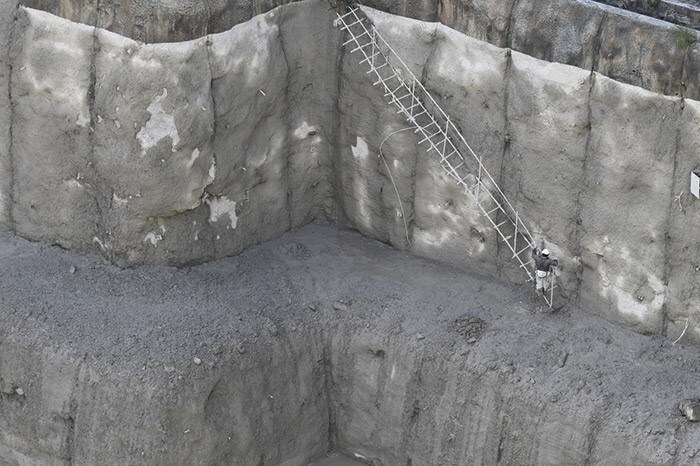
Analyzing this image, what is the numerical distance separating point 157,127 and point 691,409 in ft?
15.7

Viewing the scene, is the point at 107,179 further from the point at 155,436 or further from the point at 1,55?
the point at 155,436

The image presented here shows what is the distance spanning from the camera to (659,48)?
10836mm

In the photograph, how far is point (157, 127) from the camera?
11.7m

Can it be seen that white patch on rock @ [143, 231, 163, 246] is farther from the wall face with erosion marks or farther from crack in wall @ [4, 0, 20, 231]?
crack in wall @ [4, 0, 20, 231]

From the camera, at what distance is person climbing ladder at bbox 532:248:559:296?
38.6ft

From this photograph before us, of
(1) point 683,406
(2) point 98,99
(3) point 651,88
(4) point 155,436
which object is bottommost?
(4) point 155,436

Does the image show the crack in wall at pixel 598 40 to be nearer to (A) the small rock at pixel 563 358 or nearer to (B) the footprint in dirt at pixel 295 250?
(A) the small rock at pixel 563 358

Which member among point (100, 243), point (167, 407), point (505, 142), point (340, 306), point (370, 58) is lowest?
point (167, 407)

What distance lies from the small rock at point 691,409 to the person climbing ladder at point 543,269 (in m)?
1.63

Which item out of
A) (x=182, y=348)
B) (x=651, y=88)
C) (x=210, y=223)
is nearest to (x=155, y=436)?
(x=182, y=348)

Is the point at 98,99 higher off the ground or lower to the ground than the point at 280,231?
higher

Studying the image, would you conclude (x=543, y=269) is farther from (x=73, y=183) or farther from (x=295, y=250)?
(x=73, y=183)

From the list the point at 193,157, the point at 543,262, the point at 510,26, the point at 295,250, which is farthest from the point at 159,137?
the point at 543,262

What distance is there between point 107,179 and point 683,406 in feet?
16.6
